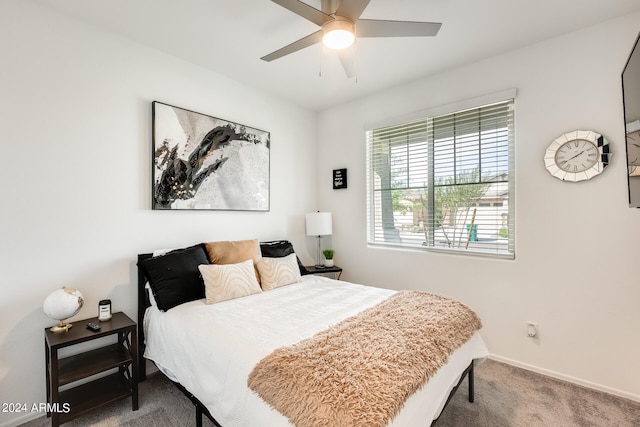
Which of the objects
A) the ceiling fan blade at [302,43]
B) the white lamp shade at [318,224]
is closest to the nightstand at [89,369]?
the white lamp shade at [318,224]

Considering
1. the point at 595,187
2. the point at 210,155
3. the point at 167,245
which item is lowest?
the point at 167,245

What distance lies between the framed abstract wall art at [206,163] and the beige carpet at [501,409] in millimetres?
1498

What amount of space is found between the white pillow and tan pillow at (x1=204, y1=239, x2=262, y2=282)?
0.07 meters

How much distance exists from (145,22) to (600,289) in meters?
4.01

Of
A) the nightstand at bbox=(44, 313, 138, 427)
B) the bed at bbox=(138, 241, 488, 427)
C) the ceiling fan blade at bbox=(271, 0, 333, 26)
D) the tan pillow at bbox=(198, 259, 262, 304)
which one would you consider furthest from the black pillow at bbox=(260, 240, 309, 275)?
the ceiling fan blade at bbox=(271, 0, 333, 26)

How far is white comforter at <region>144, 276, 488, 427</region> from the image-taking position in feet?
4.51

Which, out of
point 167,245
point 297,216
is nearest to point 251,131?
point 297,216

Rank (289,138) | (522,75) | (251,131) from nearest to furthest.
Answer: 1. (522,75)
2. (251,131)
3. (289,138)

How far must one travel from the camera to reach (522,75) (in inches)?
102

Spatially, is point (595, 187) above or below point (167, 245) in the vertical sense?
above

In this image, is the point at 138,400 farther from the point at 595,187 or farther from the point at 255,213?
the point at 595,187

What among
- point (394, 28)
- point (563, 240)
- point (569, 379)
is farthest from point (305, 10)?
point (569, 379)

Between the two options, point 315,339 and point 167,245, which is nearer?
point 315,339

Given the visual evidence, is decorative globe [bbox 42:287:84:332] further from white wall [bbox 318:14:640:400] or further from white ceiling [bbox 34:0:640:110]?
white wall [bbox 318:14:640:400]
